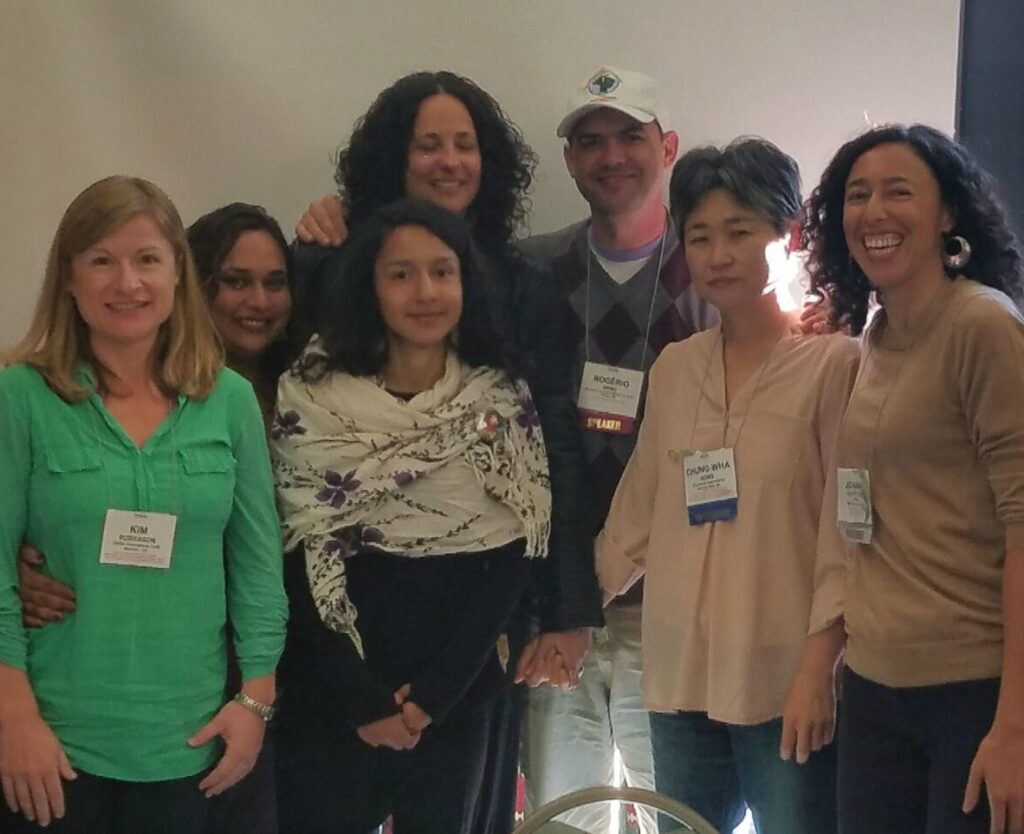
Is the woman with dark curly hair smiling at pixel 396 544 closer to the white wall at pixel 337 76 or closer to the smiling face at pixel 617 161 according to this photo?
the smiling face at pixel 617 161

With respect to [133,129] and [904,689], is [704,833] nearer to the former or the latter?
[904,689]

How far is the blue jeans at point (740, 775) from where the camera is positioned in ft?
5.42

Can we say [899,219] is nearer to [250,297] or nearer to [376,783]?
[250,297]

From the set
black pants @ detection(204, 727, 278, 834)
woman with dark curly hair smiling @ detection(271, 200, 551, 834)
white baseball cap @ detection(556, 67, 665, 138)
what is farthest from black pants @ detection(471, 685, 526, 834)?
white baseball cap @ detection(556, 67, 665, 138)

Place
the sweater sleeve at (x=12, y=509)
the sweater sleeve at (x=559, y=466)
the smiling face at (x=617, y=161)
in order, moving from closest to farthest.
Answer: the sweater sleeve at (x=12, y=509), the sweater sleeve at (x=559, y=466), the smiling face at (x=617, y=161)

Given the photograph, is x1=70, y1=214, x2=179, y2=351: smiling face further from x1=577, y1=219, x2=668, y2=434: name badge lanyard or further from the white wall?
the white wall

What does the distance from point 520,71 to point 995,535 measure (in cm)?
165

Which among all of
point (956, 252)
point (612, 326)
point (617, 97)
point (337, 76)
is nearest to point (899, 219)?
point (956, 252)

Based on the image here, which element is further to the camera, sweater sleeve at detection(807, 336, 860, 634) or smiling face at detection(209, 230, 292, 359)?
smiling face at detection(209, 230, 292, 359)

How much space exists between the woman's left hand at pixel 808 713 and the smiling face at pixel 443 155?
3.72 feet

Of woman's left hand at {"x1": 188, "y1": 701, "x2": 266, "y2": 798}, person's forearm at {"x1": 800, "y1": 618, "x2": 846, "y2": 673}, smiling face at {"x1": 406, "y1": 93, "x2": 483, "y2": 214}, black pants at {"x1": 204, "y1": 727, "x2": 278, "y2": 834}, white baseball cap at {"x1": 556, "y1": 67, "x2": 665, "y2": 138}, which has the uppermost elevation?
white baseball cap at {"x1": 556, "y1": 67, "x2": 665, "y2": 138}

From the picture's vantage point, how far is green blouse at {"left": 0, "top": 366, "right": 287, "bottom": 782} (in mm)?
1420

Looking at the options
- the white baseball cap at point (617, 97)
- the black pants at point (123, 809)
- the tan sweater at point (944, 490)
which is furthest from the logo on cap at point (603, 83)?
the black pants at point (123, 809)

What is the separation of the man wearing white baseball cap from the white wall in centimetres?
34
